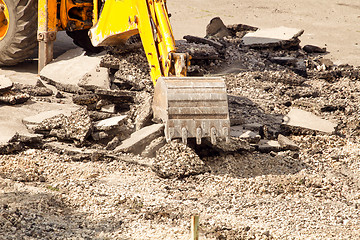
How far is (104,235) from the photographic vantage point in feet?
13.8

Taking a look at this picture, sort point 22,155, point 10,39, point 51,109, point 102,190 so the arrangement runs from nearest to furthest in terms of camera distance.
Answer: point 102,190 < point 22,155 < point 51,109 < point 10,39

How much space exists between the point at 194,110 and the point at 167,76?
81 centimetres

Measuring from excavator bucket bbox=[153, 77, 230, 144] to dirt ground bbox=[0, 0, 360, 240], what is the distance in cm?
47

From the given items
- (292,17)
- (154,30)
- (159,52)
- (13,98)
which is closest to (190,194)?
(159,52)

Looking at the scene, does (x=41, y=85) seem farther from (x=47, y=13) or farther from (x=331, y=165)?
(x=331, y=165)

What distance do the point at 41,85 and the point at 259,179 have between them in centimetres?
428

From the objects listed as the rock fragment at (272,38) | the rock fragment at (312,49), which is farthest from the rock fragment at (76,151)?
the rock fragment at (312,49)

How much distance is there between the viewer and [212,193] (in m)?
5.29

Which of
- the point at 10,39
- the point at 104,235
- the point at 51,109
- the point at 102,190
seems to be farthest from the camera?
the point at 10,39

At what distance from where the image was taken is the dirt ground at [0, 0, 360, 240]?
4418 mm

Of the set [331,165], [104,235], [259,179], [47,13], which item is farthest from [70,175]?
[47,13]

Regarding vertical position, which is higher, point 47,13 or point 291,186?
point 47,13

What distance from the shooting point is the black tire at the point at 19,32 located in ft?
29.7

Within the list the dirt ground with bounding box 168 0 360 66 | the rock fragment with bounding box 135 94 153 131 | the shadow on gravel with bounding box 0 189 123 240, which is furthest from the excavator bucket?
the dirt ground with bounding box 168 0 360 66
